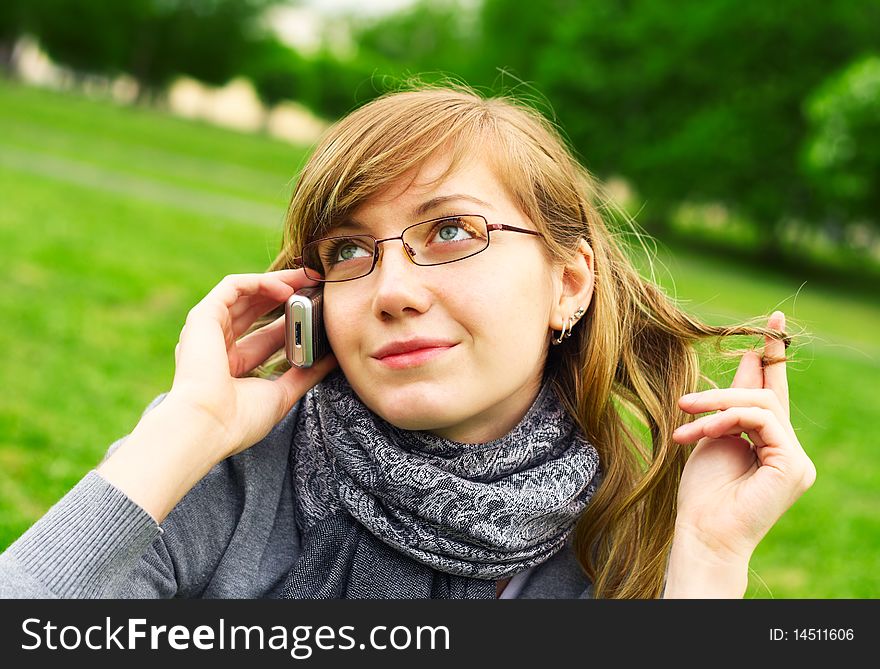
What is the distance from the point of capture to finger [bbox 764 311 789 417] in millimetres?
2307

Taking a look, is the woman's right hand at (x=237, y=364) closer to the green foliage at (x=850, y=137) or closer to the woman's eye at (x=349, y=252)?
the woman's eye at (x=349, y=252)

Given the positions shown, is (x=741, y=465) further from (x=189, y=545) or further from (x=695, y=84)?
(x=695, y=84)

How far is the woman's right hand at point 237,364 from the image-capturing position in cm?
216

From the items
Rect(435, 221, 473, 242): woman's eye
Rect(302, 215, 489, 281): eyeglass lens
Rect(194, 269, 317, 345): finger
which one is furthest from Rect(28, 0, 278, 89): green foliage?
Rect(435, 221, 473, 242): woman's eye

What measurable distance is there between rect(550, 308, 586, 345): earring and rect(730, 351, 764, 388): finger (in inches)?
17.4

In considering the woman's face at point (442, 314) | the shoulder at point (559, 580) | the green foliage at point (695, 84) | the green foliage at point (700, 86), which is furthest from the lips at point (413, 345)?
the green foliage at point (700, 86)

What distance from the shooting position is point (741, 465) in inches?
87.9

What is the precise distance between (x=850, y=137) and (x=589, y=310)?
77.8 ft

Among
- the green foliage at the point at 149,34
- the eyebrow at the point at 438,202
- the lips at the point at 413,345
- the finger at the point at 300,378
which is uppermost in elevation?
the green foliage at the point at 149,34

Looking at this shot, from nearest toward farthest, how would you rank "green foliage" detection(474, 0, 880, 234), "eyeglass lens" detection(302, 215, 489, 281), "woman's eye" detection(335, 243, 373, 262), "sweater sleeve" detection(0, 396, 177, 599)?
"sweater sleeve" detection(0, 396, 177, 599), "eyeglass lens" detection(302, 215, 489, 281), "woman's eye" detection(335, 243, 373, 262), "green foliage" detection(474, 0, 880, 234)

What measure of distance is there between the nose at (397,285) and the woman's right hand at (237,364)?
302 mm

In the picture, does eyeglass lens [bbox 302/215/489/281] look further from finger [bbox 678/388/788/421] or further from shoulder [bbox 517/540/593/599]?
shoulder [bbox 517/540/593/599]

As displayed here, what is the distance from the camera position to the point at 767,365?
2346 millimetres

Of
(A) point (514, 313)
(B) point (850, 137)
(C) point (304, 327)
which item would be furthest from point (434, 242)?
(B) point (850, 137)
